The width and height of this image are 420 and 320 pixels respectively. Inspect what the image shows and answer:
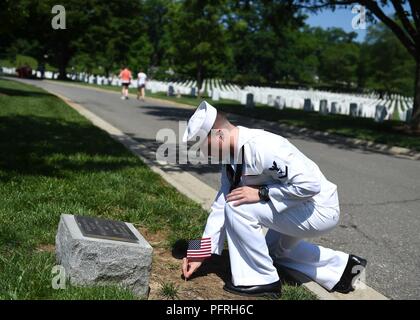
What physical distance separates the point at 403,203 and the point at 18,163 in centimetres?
517

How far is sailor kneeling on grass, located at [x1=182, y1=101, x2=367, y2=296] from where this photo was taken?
3604 millimetres

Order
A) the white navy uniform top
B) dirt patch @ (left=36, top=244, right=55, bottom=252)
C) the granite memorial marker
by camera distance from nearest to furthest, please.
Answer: the granite memorial marker, the white navy uniform top, dirt patch @ (left=36, top=244, right=55, bottom=252)

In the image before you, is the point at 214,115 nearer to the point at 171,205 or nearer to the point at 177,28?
the point at 171,205

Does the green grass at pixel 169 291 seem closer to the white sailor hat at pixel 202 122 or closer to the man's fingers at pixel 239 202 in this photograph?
the man's fingers at pixel 239 202

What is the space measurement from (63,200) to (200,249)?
2223 millimetres

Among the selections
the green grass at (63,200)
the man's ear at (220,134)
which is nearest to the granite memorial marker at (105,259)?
the green grass at (63,200)

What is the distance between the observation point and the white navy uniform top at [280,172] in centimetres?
359

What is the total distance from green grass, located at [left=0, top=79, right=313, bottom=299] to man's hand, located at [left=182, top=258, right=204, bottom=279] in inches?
24.4

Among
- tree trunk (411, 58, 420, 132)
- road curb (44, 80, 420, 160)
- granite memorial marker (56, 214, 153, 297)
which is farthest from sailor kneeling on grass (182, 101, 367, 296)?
tree trunk (411, 58, 420, 132)

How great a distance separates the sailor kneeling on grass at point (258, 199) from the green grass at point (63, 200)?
36 centimetres

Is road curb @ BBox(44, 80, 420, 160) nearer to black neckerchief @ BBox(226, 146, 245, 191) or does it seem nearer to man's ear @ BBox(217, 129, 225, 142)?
black neckerchief @ BBox(226, 146, 245, 191)

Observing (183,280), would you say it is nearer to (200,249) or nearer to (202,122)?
(200,249)

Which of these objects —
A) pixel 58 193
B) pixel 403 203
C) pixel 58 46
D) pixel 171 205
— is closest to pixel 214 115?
pixel 171 205

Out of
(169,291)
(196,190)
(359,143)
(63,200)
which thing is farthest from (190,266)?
(359,143)
